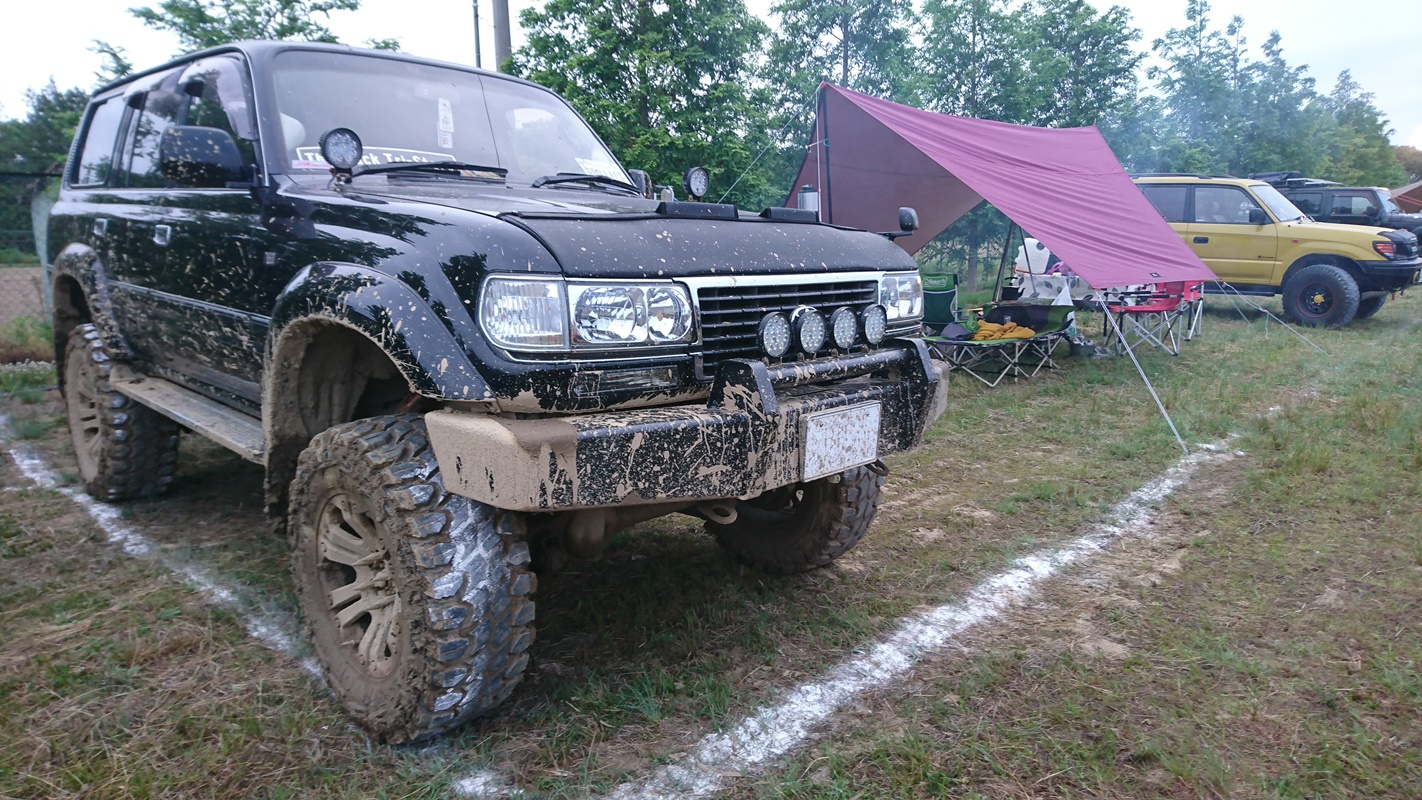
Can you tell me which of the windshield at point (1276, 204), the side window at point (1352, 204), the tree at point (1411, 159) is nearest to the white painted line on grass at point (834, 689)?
the windshield at point (1276, 204)

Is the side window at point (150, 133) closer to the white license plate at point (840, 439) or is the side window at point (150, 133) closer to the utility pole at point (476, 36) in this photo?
the white license plate at point (840, 439)

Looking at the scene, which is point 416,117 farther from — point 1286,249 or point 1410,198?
point 1410,198

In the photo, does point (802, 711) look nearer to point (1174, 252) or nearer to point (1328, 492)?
point (1328, 492)

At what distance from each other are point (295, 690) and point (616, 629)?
100cm

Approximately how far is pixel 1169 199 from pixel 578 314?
1208cm

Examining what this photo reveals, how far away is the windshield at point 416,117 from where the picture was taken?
9.59ft

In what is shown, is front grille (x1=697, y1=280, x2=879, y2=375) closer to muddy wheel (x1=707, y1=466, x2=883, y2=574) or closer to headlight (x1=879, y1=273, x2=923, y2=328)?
headlight (x1=879, y1=273, x2=923, y2=328)

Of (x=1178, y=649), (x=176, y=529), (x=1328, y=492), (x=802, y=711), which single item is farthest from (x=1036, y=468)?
(x=176, y=529)

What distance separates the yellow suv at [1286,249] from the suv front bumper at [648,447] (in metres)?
11.2

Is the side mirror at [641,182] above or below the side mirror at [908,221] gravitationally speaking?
above

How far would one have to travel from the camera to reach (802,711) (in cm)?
253

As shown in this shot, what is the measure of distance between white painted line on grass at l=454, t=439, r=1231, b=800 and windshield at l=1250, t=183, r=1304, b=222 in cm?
950

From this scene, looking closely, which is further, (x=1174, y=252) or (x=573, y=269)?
(x=1174, y=252)

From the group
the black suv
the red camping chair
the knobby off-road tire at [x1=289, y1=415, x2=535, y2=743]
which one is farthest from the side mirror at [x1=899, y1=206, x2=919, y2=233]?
the black suv
